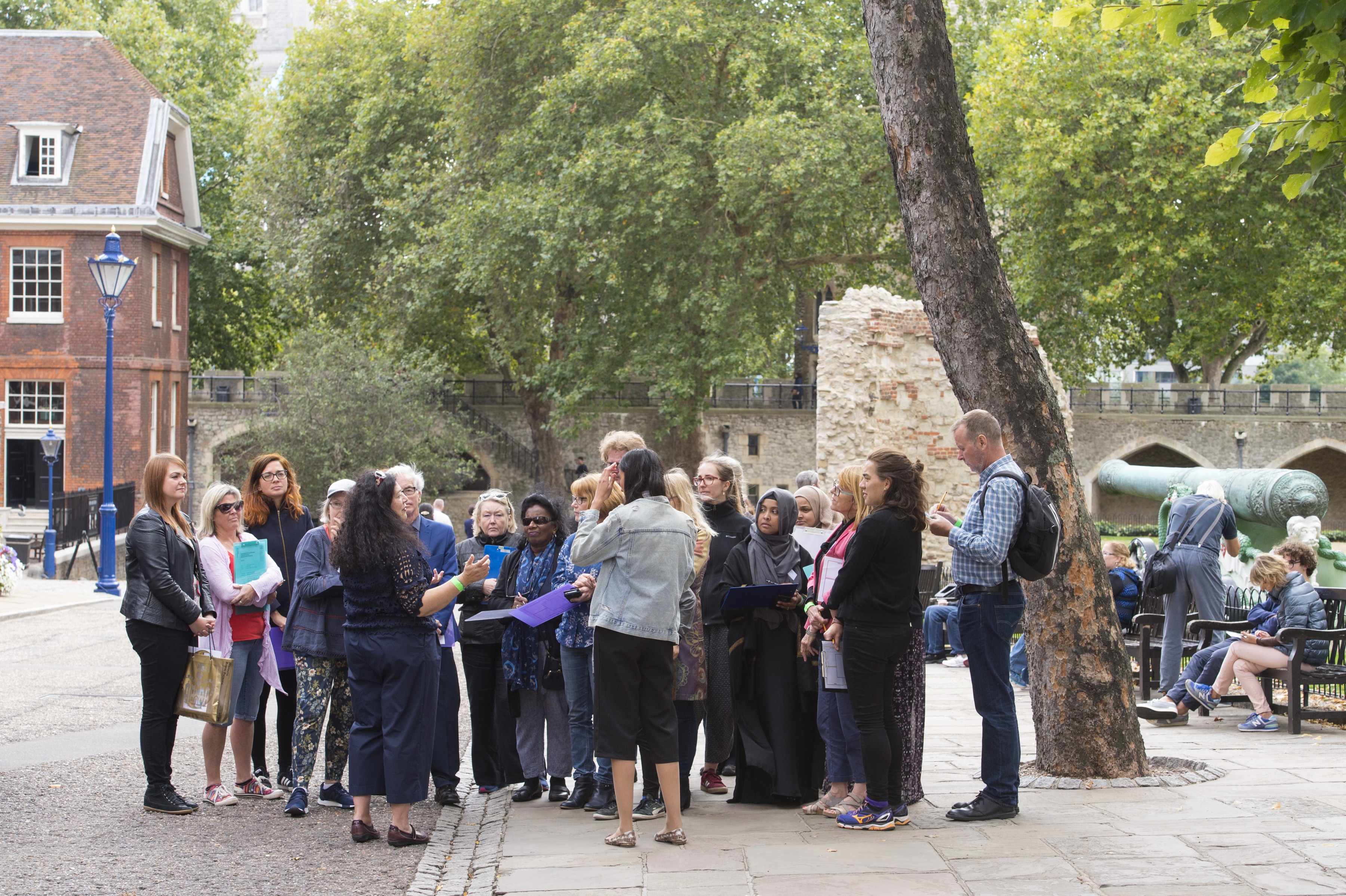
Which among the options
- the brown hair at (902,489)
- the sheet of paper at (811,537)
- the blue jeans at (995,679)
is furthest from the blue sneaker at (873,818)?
the sheet of paper at (811,537)

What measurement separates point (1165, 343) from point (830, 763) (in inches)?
1379

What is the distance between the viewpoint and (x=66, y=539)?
75.6ft

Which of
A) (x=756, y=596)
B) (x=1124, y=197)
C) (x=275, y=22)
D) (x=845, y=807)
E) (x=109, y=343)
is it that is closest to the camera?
(x=845, y=807)

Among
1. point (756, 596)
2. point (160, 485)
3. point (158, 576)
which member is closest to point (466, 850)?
point (756, 596)

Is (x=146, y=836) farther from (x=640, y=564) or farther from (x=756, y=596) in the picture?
(x=756, y=596)

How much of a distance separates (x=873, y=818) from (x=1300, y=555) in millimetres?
4331

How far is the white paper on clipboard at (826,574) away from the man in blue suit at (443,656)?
174 cm

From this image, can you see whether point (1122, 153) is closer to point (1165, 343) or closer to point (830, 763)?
point (1165, 343)

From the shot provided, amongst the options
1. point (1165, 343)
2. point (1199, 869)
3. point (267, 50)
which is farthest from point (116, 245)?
point (267, 50)

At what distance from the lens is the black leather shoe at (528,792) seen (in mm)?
6402

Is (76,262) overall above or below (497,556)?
above

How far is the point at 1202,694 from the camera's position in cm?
833

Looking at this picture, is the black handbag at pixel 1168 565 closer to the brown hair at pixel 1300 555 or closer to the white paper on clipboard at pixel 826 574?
the brown hair at pixel 1300 555

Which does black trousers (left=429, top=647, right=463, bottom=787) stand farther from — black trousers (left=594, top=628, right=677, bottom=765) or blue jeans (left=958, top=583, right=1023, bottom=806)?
blue jeans (left=958, top=583, right=1023, bottom=806)
